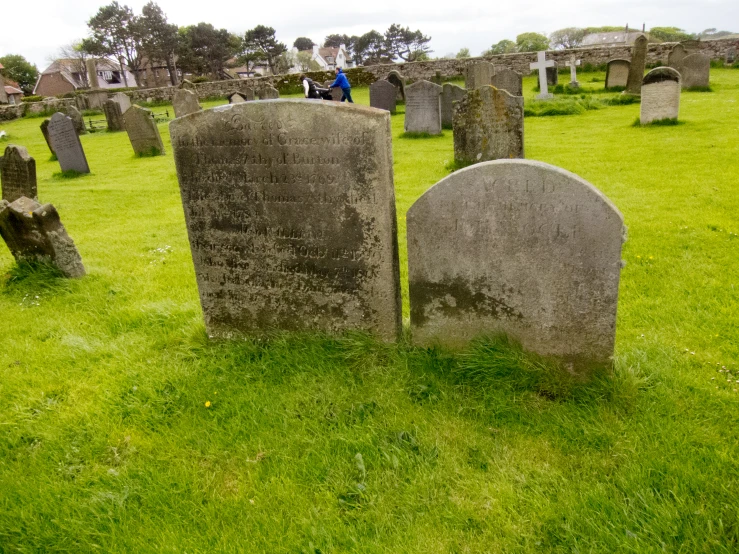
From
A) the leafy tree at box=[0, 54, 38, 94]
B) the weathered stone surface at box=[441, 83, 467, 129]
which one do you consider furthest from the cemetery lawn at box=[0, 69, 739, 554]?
the leafy tree at box=[0, 54, 38, 94]

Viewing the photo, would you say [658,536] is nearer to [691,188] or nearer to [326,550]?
[326,550]

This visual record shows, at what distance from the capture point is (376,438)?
117 inches

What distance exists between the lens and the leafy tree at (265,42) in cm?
6488

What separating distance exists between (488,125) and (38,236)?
7070mm

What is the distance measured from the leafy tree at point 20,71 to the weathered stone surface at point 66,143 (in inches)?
2395

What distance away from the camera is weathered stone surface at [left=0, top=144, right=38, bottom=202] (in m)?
8.61

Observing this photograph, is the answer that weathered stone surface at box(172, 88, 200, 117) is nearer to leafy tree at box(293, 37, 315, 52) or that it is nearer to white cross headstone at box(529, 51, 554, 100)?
white cross headstone at box(529, 51, 554, 100)

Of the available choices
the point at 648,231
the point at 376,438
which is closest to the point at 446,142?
the point at 648,231

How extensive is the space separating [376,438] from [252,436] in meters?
0.76

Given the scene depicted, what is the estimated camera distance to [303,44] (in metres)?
96.4

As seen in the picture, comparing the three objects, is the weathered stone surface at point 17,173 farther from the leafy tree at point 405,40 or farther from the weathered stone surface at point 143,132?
the leafy tree at point 405,40

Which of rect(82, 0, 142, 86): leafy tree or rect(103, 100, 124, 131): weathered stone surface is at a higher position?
rect(82, 0, 142, 86): leafy tree

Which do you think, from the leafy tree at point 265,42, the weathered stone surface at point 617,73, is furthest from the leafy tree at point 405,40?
the weathered stone surface at point 617,73

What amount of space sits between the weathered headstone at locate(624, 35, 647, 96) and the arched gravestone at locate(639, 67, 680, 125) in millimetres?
5479
